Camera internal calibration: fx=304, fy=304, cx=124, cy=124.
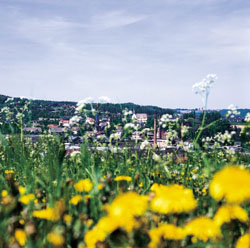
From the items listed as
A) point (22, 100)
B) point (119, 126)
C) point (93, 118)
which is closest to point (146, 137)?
point (119, 126)

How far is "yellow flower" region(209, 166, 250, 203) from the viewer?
1.01m

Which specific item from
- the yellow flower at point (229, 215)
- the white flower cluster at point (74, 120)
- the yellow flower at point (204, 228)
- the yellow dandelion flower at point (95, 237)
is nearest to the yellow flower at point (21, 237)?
the yellow dandelion flower at point (95, 237)

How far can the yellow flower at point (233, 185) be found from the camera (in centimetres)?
101

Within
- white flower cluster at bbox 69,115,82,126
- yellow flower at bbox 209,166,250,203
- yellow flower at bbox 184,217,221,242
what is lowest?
yellow flower at bbox 184,217,221,242

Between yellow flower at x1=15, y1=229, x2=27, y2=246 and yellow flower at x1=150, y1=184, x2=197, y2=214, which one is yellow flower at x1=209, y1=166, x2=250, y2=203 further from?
yellow flower at x1=15, y1=229, x2=27, y2=246

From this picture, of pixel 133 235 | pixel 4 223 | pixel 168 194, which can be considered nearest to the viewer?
pixel 133 235

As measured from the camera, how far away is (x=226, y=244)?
3.82ft

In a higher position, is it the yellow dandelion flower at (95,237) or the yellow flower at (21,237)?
the yellow dandelion flower at (95,237)

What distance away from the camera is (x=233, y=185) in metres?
1.03

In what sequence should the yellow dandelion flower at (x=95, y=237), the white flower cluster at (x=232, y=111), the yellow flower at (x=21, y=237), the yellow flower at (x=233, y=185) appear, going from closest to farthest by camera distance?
the yellow flower at (x=233, y=185)
the yellow dandelion flower at (x=95, y=237)
the yellow flower at (x=21, y=237)
the white flower cluster at (x=232, y=111)

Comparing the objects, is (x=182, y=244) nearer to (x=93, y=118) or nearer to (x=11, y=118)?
(x=93, y=118)

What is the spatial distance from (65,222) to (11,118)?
14.7 ft

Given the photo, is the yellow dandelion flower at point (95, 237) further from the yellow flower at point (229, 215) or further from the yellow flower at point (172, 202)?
the yellow flower at point (229, 215)

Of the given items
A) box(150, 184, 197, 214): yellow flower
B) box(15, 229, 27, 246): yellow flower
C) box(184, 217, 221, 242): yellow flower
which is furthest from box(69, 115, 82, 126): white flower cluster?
box(184, 217, 221, 242): yellow flower
